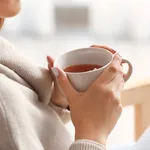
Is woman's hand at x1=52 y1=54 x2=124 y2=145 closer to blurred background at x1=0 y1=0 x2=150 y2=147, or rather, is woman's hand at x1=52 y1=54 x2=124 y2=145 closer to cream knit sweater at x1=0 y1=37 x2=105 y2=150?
cream knit sweater at x1=0 y1=37 x2=105 y2=150

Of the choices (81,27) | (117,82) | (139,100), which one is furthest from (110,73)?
(81,27)

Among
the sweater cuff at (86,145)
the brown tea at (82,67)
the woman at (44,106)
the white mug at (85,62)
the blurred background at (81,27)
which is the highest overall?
the white mug at (85,62)

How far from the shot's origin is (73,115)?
23.6 inches

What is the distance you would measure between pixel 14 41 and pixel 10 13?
1464 millimetres

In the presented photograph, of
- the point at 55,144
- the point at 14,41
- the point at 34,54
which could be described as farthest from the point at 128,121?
the point at 55,144

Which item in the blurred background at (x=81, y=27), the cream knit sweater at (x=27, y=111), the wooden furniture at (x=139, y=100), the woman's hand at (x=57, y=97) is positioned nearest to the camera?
the cream knit sweater at (x=27, y=111)

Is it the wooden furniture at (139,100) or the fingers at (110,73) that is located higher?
the fingers at (110,73)

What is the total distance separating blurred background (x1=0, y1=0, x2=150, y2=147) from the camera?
1930 mm

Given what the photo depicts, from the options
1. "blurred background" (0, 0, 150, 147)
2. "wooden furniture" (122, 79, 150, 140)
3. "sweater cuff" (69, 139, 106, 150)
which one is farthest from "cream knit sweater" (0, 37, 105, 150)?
"blurred background" (0, 0, 150, 147)

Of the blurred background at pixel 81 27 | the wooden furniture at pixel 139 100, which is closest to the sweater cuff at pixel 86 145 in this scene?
the wooden furniture at pixel 139 100

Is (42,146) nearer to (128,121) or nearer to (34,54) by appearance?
(128,121)

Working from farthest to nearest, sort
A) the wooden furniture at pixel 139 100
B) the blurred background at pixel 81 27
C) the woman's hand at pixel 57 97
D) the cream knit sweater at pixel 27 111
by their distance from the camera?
the blurred background at pixel 81 27
the wooden furniture at pixel 139 100
the woman's hand at pixel 57 97
the cream knit sweater at pixel 27 111

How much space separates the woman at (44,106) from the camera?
55cm

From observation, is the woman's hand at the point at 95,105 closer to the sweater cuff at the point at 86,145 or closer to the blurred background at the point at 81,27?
the sweater cuff at the point at 86,145
